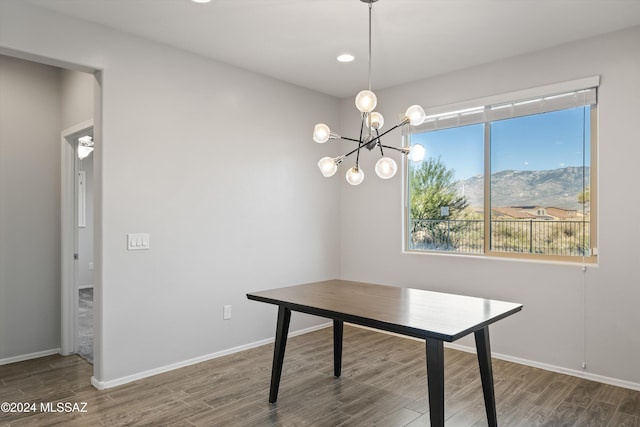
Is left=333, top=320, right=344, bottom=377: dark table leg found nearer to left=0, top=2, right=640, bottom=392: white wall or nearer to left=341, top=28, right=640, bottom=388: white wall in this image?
left=0, top=2, right=640, bottom=392: white wall

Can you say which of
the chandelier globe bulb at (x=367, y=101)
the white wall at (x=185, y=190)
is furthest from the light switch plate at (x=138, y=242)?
the chandelier globe bulb at (x=367, y=101)

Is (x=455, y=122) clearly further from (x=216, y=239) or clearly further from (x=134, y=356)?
(x=134, y=356)

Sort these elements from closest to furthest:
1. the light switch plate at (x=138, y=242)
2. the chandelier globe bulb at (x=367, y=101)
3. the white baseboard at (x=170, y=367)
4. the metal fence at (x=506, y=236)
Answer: the chandelier globe bulb at (x=367, y=101) → the white baseboard at (x=170, y=367) → the light switch plate at (x=138, y=242) → the metal fence at (x=506, y=236)

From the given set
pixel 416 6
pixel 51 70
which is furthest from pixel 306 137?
pixel 51 70

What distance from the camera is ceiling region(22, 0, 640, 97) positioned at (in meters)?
2.82

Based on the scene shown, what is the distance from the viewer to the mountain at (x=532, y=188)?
3.52 metres

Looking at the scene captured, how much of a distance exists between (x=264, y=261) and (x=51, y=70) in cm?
267

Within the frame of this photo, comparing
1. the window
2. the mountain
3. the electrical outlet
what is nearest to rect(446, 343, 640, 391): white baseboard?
the window

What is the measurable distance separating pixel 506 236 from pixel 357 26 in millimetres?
2272

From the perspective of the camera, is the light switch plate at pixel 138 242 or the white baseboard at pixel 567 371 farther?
the light switch plate at pixel 138 242

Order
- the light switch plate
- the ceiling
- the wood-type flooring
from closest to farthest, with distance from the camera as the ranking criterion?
the wood-type flooring → the ceiling → the light switch plate

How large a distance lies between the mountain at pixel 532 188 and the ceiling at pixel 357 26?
3.46ft

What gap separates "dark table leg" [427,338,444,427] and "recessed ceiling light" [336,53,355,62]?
2624 mm

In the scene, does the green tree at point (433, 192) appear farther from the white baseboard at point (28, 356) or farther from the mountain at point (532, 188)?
the white baseboard at point (28, 356)
